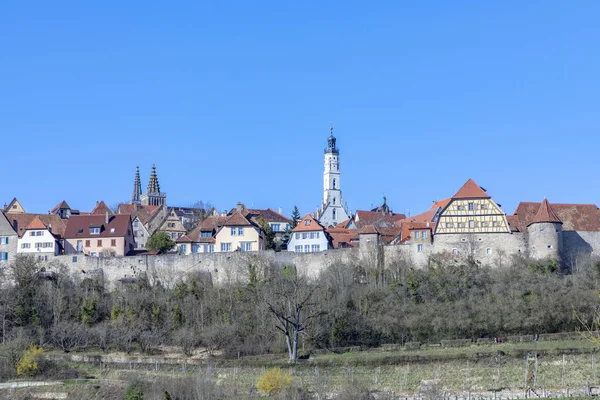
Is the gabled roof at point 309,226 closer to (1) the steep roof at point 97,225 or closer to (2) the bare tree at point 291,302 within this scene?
(2) the bare tree at point 291,302

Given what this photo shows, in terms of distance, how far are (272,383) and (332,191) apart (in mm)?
68726

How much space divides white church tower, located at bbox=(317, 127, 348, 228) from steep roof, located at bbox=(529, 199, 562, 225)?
38927mm

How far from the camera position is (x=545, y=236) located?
2840 inches

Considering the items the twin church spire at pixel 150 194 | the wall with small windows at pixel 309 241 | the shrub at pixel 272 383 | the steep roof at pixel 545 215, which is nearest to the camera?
the shrub at pixel 272 383

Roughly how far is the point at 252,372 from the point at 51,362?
13.2 m

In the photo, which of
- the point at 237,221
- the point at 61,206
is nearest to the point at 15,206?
the point at 61,206

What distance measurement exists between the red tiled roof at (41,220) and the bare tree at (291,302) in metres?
21.4

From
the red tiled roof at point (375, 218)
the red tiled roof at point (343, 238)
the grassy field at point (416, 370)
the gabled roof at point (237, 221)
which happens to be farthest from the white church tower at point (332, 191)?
the grassy field at point (416, 370)

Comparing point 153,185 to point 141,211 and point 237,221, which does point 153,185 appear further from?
point 237,221

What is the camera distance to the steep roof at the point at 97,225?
277 ft

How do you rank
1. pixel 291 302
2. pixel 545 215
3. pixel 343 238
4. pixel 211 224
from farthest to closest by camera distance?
pixel 211 224, pixel 343 238, pixel 545 215, pixel 291 302

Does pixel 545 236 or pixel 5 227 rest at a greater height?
pixel 5 227

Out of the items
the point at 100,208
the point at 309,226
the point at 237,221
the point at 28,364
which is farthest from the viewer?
the point at 100,208

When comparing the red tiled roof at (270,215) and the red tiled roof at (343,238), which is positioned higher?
the red tiled roof at (270,215)
